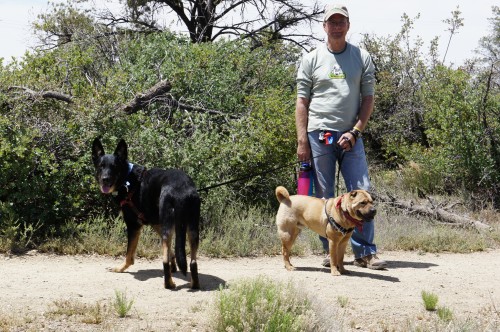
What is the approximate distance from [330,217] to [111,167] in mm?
2266

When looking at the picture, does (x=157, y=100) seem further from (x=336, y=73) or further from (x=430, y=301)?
(x=430, y=301)

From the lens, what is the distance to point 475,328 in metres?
4.80

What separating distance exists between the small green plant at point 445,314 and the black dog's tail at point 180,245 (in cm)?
219

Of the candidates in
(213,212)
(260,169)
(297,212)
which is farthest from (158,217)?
(260,169)

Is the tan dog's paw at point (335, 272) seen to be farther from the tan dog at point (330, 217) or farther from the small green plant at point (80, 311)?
the small green plant at point (80, 311)

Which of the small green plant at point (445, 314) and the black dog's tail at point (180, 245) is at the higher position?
the black dog's tail at point (180, 245)

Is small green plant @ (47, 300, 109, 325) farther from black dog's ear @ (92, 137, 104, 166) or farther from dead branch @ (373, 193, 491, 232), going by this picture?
dead branch @ (373, 193, 491, 232)

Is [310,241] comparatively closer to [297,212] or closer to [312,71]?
[297,212]

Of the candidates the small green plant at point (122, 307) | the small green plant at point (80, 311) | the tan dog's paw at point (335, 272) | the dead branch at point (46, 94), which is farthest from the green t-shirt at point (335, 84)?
the dead branch at point (46, 94)

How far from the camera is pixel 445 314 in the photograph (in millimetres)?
5035

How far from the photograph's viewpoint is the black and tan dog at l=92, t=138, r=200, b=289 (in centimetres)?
571

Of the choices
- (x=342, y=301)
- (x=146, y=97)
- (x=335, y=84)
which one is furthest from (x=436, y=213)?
(x=342, y=301)

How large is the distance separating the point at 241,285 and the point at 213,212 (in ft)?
13.0

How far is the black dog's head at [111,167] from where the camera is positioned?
6.14 meters
